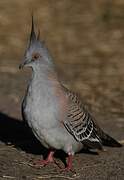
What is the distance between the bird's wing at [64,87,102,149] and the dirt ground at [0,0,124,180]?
0.73ft

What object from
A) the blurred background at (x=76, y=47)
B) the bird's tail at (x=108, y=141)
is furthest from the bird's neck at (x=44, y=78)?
the blurred background at (x=76, y=47)

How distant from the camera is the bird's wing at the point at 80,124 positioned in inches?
283

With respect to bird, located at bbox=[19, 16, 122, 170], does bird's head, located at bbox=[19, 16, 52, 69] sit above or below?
above

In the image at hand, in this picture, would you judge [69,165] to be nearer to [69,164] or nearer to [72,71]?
[69,164]

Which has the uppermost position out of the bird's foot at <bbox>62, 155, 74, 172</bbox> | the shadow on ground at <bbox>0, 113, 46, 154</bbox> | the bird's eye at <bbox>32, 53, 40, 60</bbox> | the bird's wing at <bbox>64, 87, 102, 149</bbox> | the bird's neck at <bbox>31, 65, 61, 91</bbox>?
the bird's eye at <bbox>32, 53, 40, 60</bbox>

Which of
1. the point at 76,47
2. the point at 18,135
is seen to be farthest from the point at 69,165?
the point at 76,47

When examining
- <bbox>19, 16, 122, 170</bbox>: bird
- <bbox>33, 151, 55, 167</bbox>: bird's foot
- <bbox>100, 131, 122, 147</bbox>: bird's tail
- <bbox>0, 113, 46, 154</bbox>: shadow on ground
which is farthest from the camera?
<bbox>0, 113, 46, 154</bbox>: shadow on ground

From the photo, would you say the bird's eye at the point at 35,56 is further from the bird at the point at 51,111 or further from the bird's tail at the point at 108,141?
the bird's tail at the point at 108,141

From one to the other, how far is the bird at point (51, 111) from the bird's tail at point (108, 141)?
0.78 feet

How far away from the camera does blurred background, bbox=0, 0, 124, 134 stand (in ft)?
32.5

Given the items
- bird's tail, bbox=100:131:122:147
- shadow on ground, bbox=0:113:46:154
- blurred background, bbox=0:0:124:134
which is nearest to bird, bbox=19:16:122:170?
bird's tail, bbox=100:131:122:147

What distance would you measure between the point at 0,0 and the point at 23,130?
21.7 feet

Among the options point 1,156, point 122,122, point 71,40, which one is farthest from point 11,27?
point 1,156

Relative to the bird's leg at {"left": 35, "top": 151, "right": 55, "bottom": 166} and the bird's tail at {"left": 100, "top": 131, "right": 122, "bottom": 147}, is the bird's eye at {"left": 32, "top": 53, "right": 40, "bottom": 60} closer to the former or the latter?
the bird's leg at {"left": 35, "top": 151, "right": 55, "bottom": 166}
